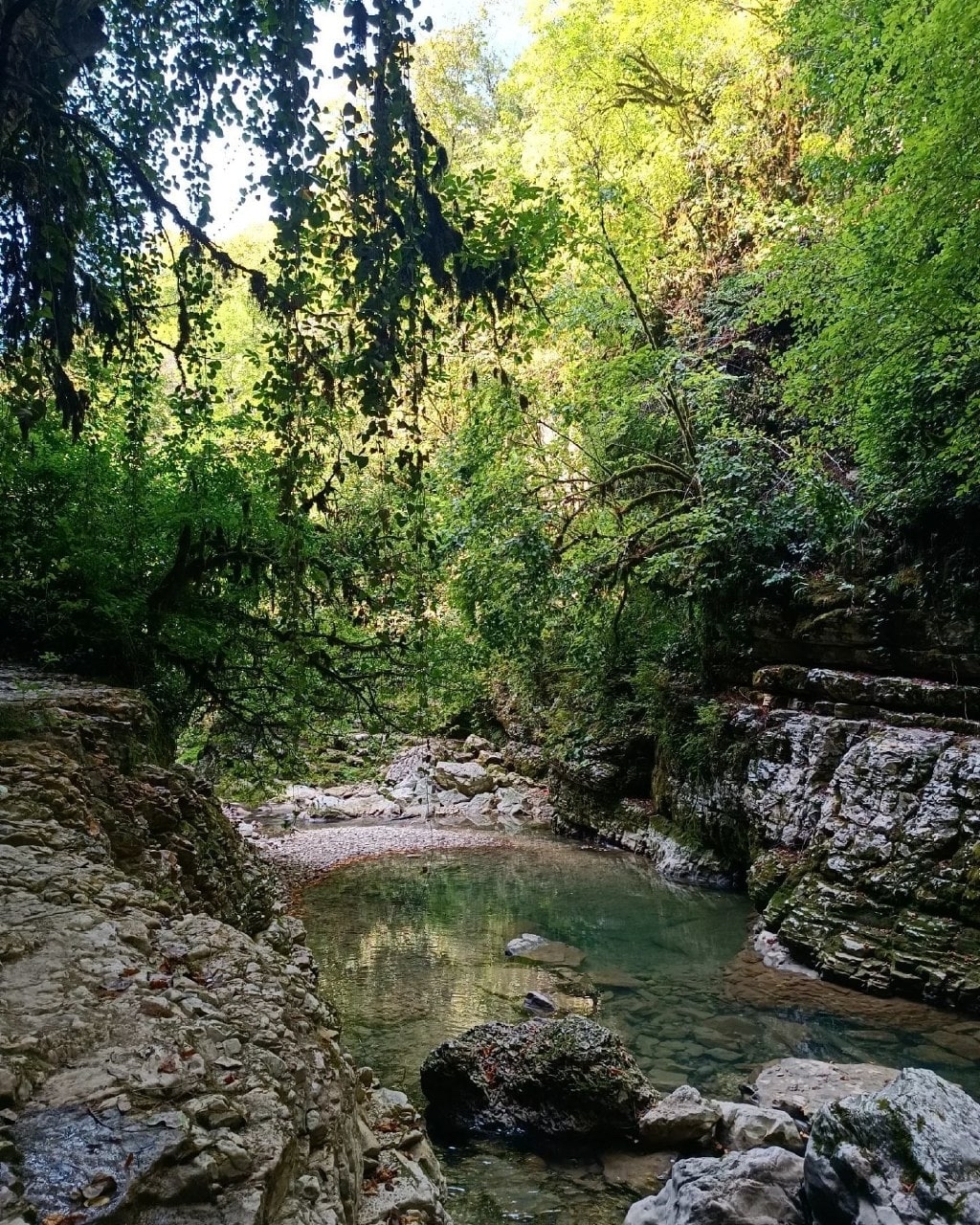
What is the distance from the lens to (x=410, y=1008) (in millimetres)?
7180

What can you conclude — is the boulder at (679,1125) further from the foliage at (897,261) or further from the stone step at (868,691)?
the foliage at (897,261)

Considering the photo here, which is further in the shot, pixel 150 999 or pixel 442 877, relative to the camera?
pixel 442 877

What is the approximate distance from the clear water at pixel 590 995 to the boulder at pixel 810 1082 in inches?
11.1

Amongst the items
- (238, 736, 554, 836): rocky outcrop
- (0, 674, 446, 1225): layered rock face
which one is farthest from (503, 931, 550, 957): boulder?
(238, 736, 554, 836): rocky outcrop

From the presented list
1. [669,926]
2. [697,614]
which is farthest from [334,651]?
[697,614]

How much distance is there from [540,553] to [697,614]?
3.14 metres

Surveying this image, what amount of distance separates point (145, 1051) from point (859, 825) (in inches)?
338

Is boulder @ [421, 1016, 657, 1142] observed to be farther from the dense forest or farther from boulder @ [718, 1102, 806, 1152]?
the dense forest

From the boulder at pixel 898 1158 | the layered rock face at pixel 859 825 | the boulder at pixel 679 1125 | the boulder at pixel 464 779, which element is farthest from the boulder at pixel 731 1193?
the boulder at pixel 464 779

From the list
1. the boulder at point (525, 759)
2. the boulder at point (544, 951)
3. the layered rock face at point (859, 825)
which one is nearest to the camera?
the layered rock face at point (859, 825)

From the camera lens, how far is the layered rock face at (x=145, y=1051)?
188 cm

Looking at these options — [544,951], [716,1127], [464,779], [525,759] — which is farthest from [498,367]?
[525,759]

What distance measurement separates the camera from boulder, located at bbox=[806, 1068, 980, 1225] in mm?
3652

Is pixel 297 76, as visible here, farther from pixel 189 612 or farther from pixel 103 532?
pixel 189 612
